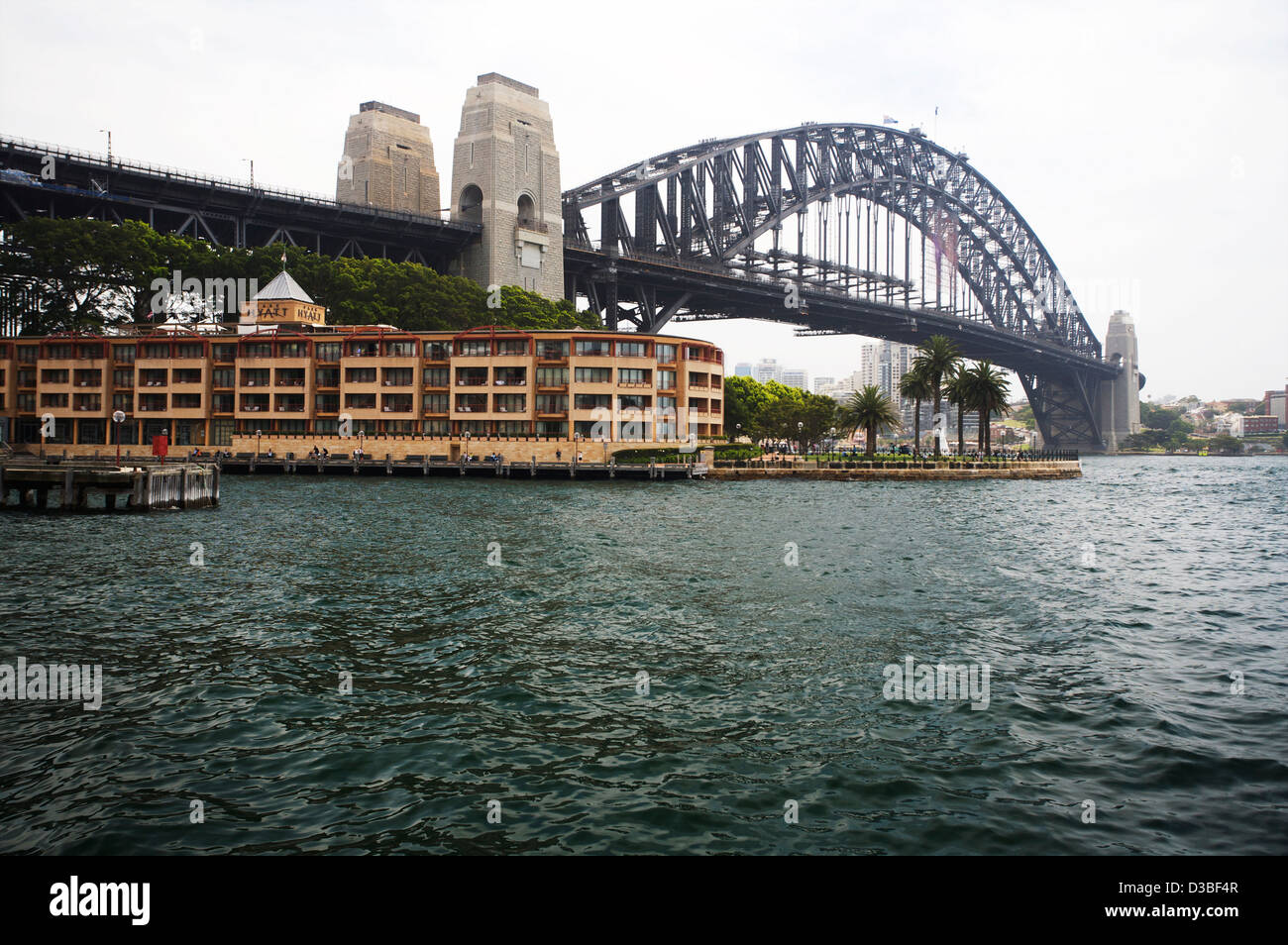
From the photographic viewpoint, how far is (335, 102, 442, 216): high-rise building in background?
460 ft

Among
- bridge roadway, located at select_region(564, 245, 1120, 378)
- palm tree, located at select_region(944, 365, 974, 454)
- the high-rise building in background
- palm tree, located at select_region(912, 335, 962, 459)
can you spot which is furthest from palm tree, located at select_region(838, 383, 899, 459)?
the high-rise building in background

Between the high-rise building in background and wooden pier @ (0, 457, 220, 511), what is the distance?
92.0 metres

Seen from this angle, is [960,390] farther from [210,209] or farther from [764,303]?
[210,209]

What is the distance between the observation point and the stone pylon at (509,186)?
122 m

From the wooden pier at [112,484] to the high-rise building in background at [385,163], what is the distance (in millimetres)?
91963

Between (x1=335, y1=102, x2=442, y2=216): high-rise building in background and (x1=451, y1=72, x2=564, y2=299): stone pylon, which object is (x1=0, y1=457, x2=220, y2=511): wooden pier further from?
(x1=335, y1=102, x2=442, y2=216): high-rise building in background

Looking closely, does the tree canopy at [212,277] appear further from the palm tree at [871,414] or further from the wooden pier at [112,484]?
the wooden pier at [112,484]

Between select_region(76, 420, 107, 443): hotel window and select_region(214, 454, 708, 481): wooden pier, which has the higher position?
select_region(76, 420, 107, 443): hotel window

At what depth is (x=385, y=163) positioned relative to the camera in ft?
465

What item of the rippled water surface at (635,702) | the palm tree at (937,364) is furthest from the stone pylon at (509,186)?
the rippled water surface at (635,702)

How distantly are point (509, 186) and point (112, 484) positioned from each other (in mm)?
85051
